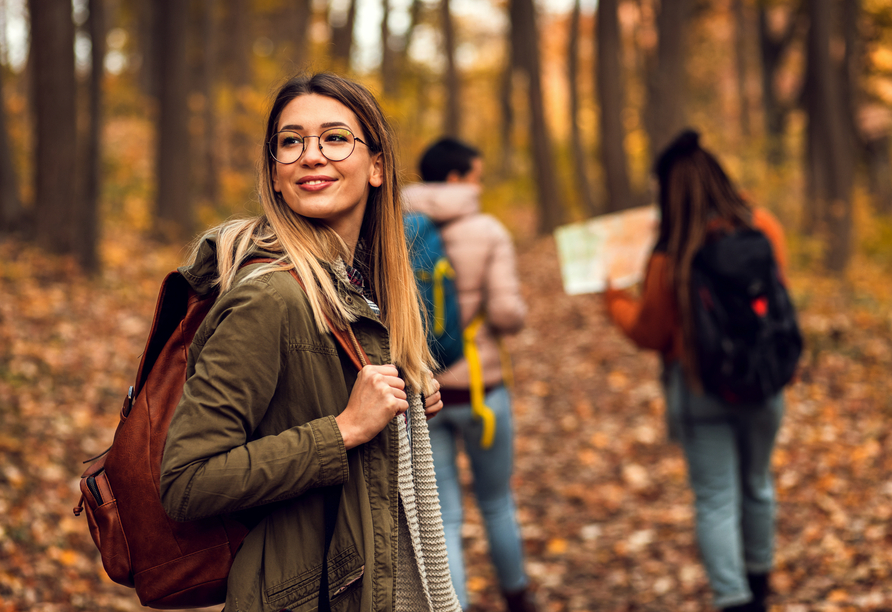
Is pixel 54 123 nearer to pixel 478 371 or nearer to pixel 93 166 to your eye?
pixel 93 166

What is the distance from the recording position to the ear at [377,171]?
2107 millimetres

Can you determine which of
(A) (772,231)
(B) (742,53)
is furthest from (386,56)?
(A) (772,231)

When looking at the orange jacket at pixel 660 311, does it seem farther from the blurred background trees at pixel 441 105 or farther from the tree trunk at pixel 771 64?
the tree trunk at pixel 771 64

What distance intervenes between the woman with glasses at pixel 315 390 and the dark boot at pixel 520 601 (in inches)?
91.2

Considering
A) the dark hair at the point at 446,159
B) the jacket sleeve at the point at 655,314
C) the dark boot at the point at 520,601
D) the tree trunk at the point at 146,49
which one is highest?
the tree trunk at the point at 146,49

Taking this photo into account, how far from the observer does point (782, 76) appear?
70.4ft

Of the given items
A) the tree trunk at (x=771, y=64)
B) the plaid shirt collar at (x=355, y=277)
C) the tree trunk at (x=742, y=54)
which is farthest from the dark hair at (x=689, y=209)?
the tree trunk at (x=742, y=54)

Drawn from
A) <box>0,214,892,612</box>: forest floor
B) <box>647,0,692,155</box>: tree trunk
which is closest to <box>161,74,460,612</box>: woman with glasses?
<box>0,214,892,612</box>: forest floor

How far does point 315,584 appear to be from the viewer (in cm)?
178

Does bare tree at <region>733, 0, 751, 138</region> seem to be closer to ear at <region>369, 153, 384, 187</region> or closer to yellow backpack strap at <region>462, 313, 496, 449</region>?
yellow backpack strap at <region>462, 313, 496, 449</region>

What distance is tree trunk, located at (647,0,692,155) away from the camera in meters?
9.85

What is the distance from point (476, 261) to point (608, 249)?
907 mm

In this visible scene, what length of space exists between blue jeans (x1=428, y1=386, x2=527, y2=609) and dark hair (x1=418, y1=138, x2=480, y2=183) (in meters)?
1.21

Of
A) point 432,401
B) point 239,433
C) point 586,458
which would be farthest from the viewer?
point 586,458
